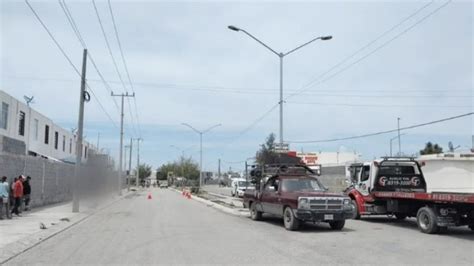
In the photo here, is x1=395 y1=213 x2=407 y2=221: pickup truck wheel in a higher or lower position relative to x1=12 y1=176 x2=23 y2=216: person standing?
lower

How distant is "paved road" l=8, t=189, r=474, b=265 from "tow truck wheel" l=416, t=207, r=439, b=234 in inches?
14.9

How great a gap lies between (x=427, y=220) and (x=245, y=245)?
22.0 feet

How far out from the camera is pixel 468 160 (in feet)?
127

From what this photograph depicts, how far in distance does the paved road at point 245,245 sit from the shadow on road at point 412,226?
0.03 m

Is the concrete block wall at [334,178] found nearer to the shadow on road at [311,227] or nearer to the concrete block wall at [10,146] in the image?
the shadow on road at [311,227]

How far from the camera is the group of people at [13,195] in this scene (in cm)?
2083

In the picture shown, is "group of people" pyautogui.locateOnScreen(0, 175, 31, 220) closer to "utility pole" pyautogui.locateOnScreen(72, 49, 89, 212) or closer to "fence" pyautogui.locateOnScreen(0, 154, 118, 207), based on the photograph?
"fence" pyautogui.locateOnScreen(0, 154, 118, 207)

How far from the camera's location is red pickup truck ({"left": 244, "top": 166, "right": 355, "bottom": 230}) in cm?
1866

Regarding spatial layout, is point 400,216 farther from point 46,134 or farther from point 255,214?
point 46,134

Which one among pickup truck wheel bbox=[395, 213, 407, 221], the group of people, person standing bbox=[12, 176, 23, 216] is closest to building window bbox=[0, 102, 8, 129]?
the group of people

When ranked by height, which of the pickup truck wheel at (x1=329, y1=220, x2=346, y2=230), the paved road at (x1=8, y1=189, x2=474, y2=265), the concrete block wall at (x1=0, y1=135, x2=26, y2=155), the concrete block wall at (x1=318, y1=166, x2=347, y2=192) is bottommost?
the paved road at (x1=8, y1=189, x2=474, y2=265)

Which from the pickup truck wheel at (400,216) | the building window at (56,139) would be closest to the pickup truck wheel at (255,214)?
the pickup truck wheel at (400,216)

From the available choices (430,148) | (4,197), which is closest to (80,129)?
(4,197)

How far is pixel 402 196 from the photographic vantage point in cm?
1958
